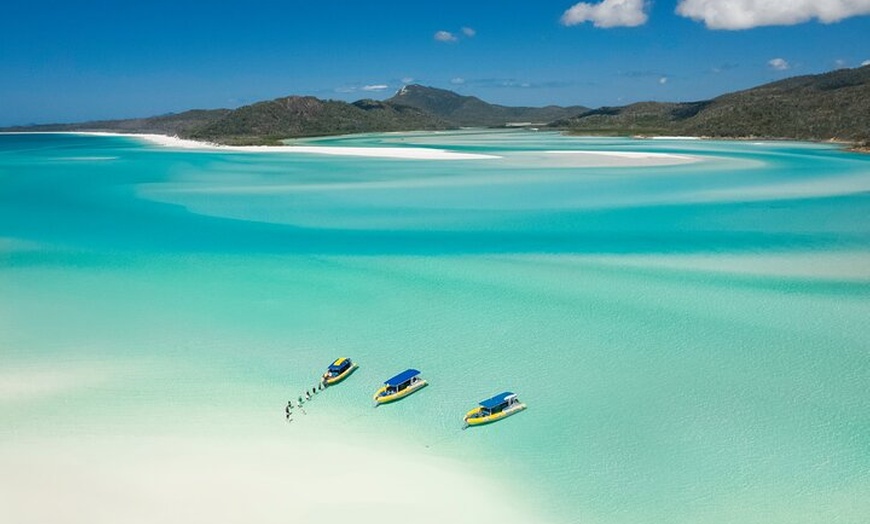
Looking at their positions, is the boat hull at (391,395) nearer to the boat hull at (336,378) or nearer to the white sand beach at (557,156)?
the boat hull at (336,378)

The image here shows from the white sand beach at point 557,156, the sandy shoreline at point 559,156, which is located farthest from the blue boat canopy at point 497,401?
the sandy shoreline at point 559,156

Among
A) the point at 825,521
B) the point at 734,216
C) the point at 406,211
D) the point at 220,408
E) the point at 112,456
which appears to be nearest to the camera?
the point at 825,521

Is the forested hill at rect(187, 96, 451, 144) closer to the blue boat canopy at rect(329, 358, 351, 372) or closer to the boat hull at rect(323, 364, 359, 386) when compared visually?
the blue boat canopy at rect(329, 358, 351, 372)

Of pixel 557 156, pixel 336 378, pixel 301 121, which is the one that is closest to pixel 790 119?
pixel 557 156

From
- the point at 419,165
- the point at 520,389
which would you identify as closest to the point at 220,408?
the point at 520,389

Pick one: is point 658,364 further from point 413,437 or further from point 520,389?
point 413,437

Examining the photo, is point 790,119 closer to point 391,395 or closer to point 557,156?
point 557,156
